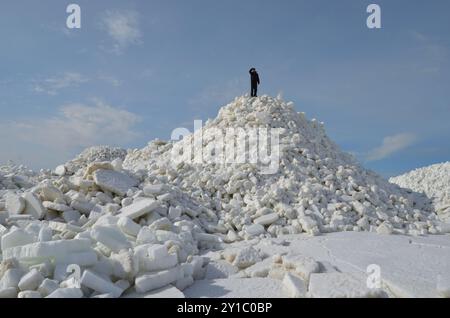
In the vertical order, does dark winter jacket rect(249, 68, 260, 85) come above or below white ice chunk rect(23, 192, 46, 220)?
above

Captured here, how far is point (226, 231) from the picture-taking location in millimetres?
5465

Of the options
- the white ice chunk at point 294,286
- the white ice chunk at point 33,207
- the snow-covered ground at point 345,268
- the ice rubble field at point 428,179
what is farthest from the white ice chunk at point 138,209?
the ice rubble field at point 428,179

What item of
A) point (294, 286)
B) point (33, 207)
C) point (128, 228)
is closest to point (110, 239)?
point (128, 228)

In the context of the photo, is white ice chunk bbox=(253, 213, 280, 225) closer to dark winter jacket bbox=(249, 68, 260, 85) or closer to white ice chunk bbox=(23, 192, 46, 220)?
white ice chunk bbox=(23, 192, 46, 220)

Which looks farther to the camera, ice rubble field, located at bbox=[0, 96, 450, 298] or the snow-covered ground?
ice rubble field, located at bbox=[0, 96, 450, 298]

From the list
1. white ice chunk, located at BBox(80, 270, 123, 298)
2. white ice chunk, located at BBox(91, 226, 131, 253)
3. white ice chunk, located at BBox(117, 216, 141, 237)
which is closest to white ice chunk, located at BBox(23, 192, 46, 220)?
white ice chunk, located at BBox(117, 216, 141, 237)

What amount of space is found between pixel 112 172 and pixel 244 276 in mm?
3147

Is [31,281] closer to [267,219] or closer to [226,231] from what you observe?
[226,231]

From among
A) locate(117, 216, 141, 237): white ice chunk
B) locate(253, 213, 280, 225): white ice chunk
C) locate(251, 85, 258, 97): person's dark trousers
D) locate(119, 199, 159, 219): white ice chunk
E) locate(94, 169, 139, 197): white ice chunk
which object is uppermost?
locate(251, 85, 258, 97): person's dark trousers

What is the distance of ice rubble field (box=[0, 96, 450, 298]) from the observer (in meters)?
3.09

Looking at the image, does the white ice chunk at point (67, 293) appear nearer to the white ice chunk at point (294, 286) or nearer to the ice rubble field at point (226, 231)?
the ice rubble field at point (226, 231)

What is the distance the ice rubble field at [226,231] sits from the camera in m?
3.09
